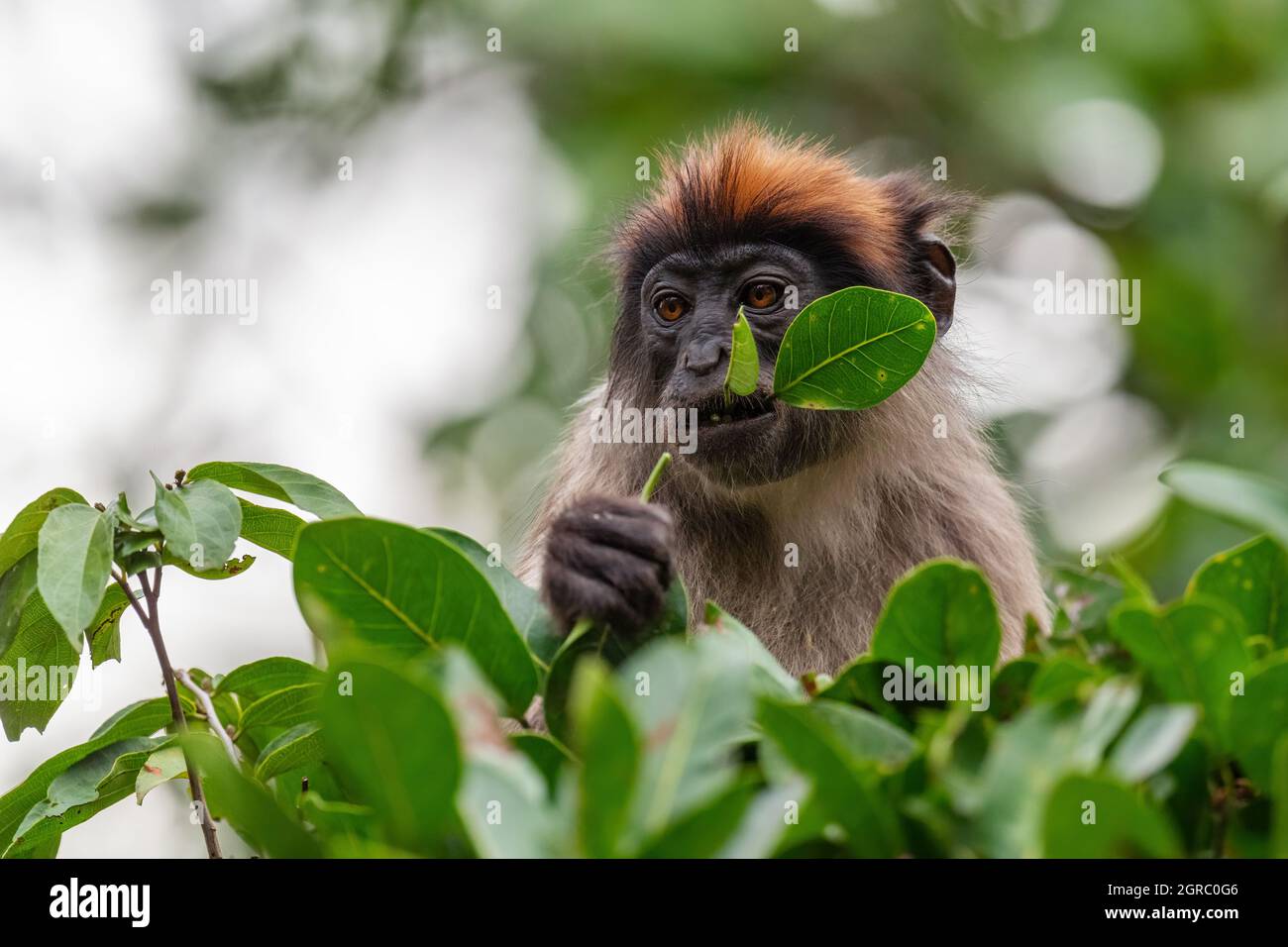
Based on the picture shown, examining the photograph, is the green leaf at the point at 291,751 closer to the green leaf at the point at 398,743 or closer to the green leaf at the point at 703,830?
the green leaf at the point at 398,743

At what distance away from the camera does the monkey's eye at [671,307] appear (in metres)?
6.20

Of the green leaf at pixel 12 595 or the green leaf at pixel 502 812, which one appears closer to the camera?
the green leaf at pixel 502 812

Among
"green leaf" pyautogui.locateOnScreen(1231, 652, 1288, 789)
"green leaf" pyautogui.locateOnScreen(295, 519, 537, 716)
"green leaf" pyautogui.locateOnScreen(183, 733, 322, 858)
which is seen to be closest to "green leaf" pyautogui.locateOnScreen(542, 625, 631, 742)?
"green leaf" pyautogui.locateOnScreen(295, 519, 537, 716)

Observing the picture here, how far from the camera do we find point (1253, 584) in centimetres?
212

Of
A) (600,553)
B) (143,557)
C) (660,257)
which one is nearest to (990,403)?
(660,257)

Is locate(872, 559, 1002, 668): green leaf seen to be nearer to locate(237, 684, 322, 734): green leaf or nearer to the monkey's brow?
locate(237, 684, 322, 734): green leaf

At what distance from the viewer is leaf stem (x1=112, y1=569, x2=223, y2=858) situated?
8.50 ft

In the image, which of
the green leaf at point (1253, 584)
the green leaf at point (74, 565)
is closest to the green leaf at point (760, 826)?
the green leaf at point (1253, 584)

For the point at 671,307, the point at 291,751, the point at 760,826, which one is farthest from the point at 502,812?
the point at 671,307

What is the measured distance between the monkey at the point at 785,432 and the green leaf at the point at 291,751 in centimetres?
281

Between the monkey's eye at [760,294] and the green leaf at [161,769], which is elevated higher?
the monkey's eye at [760,294]

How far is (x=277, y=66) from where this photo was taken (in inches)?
408

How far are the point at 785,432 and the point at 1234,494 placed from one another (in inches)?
157
